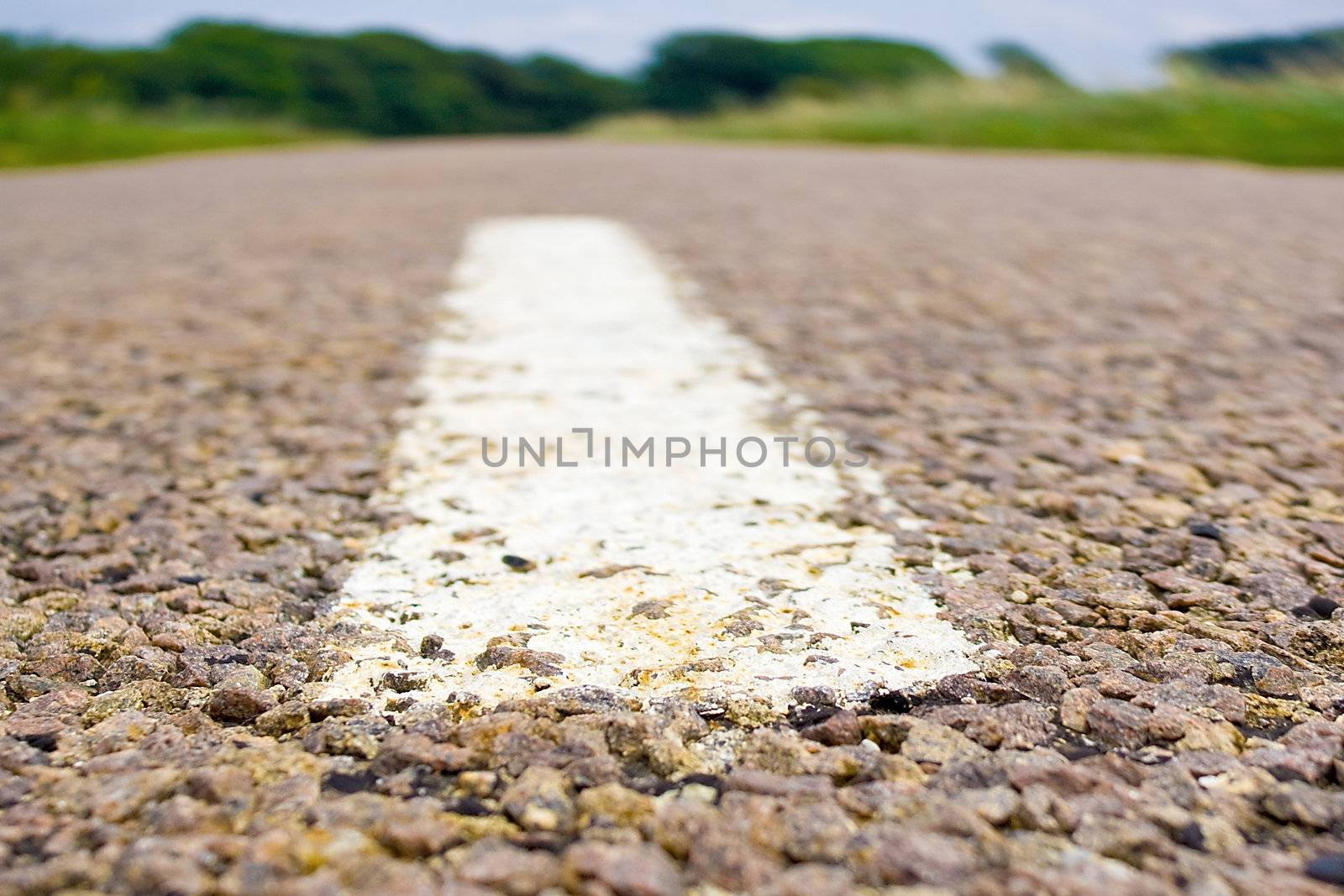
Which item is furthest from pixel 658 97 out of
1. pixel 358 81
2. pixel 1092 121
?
pixel 1092 121

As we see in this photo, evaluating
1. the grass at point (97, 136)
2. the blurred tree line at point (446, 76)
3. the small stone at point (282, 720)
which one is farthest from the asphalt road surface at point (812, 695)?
the blurred tree line at point (446, 76)

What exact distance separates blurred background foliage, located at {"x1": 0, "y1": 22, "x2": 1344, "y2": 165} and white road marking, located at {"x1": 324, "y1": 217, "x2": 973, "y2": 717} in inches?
378

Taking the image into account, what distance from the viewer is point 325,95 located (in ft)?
114

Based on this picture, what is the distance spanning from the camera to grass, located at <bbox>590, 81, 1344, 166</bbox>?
1055 cm

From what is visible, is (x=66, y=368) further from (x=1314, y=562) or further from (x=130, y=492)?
(x=1314, y=562)

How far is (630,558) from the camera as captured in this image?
4.76 ft

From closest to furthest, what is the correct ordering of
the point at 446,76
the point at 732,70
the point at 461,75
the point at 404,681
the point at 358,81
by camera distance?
the point at 404,681, the point at 358,81, the point at 732,70, the point at 446,76, the point at 461,75

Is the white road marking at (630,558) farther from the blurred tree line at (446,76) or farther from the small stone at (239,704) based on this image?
the blurred tree line at (446,76)

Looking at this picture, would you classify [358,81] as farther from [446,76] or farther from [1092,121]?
[1092,121]

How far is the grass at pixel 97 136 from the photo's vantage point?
11.8 m

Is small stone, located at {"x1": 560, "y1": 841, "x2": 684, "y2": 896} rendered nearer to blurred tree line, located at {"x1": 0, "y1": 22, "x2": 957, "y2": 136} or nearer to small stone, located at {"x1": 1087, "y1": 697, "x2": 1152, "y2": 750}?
small stone, located at {"x1": 1087, "y1": 697, "x2": 1152, "y2": 750}

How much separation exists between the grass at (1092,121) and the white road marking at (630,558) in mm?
9553

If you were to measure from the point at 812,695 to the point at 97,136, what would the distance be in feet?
46.5

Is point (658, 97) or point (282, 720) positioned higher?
point (658, 97)
